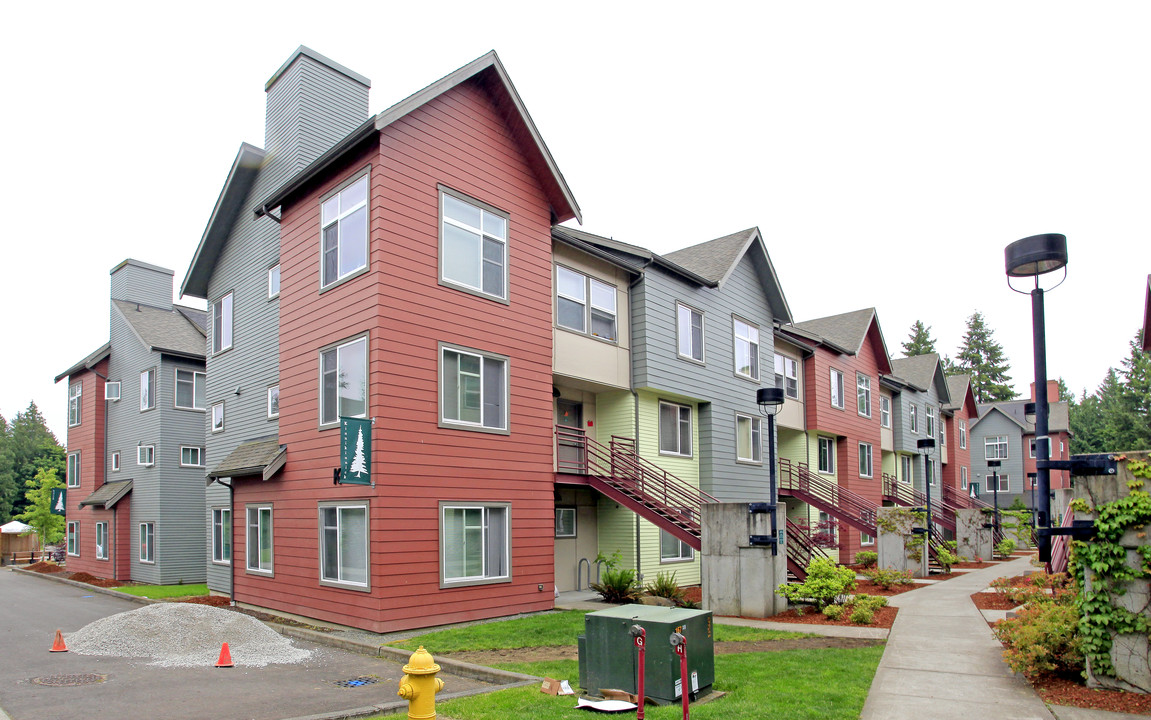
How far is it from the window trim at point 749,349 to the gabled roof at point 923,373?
1855 centimetres

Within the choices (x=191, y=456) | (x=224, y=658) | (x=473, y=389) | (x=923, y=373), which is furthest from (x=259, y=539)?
(x=923, y=373)

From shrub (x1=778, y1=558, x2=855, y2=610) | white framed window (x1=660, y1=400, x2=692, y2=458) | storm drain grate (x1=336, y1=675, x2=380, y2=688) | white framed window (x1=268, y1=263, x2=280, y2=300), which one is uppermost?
white framed window (x1=268, y1=263, x2=280, y2=300)

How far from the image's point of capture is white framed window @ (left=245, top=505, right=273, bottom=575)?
1803 cm

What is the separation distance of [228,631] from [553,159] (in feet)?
38.0

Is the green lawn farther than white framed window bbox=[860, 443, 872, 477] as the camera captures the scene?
No

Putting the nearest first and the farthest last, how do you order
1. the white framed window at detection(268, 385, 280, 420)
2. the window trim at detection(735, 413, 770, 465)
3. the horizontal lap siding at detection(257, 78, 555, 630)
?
the horizontal lap siding at detection(257, 78, 555, 630)
the white framed window at detection(268, 385, 280, 420)
the window trim at detection(735, 413, 770, 465)

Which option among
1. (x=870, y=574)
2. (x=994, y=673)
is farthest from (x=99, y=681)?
(x=870, y=574)

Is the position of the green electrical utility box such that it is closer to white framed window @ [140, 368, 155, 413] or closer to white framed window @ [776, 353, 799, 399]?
white framed window @ [776, 353, 799, 399]

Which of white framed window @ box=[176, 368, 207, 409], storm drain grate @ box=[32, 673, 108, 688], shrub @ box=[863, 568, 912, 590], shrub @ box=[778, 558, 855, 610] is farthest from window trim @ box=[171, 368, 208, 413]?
shrub @ box=[863, 568, 912, 590]

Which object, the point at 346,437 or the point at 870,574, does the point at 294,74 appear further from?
the point at 870,574

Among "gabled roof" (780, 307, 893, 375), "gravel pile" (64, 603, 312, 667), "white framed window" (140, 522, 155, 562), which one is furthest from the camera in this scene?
"gabled roof" (780, 307, 893, 375)

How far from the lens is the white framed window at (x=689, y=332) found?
22969 millimetres

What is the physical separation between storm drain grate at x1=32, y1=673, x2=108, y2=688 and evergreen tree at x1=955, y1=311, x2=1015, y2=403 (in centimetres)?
9025

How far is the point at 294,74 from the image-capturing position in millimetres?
20031
